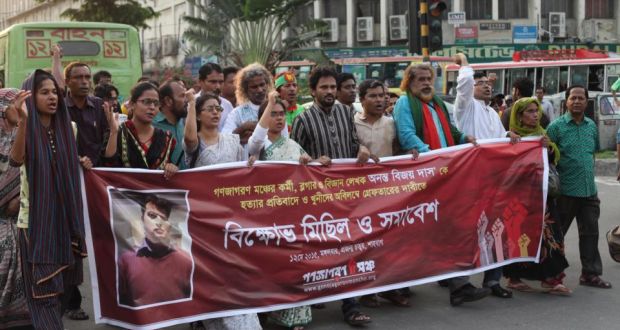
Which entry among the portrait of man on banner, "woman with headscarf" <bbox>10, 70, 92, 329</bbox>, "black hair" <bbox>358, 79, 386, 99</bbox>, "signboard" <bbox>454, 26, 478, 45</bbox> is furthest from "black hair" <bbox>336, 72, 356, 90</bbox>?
"signboard" <bbox>454, 26, 478, 45</bbox>

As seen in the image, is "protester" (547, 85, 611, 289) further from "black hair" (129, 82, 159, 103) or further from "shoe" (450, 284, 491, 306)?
"black hair" (129, 82, 159, 103)

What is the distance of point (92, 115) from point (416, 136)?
2516 mm

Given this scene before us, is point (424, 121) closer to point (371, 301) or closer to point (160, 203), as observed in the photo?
→ point (371, 301)

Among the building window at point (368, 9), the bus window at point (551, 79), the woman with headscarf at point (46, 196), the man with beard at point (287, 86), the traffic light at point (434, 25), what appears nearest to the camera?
the woman with headscarf at point (46, 196)

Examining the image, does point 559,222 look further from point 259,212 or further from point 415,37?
point 415,37

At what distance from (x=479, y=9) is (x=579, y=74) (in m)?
20.8

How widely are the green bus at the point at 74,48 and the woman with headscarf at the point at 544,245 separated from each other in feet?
26.9

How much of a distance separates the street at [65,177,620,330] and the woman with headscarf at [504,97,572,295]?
0.42ft

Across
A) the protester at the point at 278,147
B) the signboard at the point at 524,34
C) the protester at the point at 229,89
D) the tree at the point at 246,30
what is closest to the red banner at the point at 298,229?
the protester at the point at 278,147

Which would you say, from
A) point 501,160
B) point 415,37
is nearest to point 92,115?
point 501,160

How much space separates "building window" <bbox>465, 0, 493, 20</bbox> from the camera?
43781 mm

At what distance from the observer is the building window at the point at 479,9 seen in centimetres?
4378

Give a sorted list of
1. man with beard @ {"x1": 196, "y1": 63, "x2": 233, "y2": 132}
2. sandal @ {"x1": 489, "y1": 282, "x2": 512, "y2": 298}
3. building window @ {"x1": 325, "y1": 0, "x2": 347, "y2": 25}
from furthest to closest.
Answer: building window @ {"x1": 325, "y1": 0, "x2": 347, "y2": 25} → man with beard @ {"x1": 196, "y1": 63, "x2": 233, "y2": 132} → sandal @ {"x1": 489, "y1": 282, "x2": 512, "y2": 298}

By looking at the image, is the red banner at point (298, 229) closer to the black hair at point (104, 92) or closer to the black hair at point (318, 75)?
the black hair at point (318, 75)
